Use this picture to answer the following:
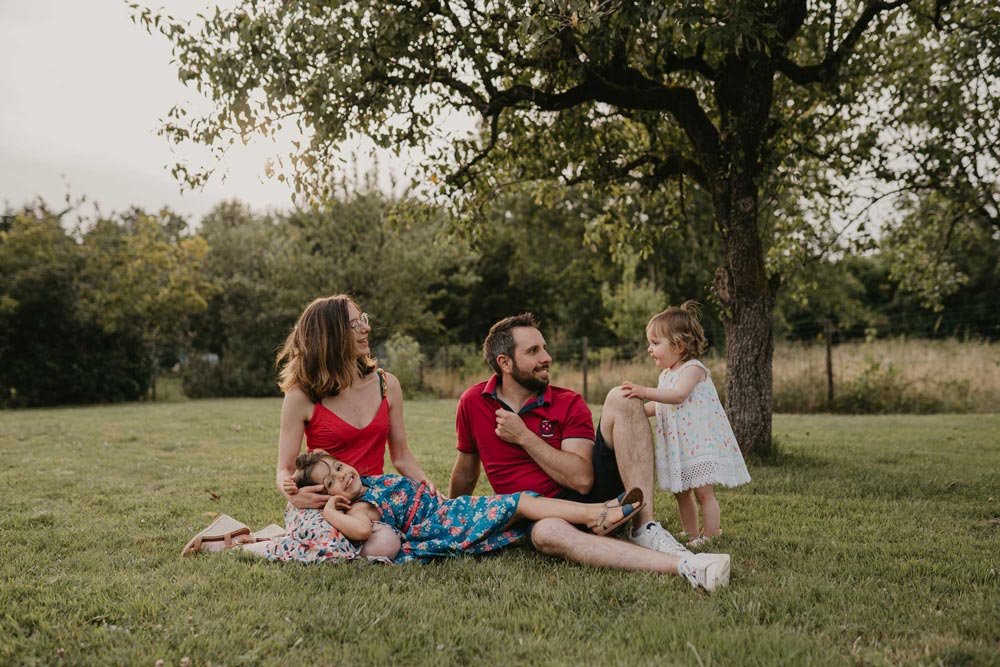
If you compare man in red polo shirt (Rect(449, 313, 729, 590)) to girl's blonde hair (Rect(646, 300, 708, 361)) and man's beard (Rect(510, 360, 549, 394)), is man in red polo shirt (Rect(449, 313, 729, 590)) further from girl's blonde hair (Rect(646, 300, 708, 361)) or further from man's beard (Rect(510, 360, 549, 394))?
girl's blonde hair (Rect(646, 300, 708, 361))

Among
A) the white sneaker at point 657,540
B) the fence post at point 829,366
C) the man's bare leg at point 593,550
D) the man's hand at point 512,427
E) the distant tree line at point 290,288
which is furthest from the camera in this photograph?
the distant tree line at point 290,288

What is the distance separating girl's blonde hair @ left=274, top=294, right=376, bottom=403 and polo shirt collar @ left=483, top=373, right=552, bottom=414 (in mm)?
845

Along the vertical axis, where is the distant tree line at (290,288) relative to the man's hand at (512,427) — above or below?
above

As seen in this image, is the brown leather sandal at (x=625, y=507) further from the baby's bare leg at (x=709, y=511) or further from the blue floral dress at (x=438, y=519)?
the baby's bare leg at (x=709, y=511)

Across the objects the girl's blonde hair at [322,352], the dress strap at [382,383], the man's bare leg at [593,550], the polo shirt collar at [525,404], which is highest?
the girl's blonde hair at [322,352]

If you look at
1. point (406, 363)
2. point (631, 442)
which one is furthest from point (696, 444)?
point (406, 363)

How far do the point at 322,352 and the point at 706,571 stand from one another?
242cm

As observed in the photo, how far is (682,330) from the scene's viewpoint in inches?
187

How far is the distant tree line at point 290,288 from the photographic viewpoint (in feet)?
64.6

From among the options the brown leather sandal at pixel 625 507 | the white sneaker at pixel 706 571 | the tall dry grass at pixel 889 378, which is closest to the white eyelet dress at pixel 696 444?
the brown leather sandal at pixel 625 507

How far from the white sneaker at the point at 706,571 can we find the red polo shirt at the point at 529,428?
1062 millimetres

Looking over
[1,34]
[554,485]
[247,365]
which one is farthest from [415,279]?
[554,485]

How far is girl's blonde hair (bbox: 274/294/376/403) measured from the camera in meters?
4.34

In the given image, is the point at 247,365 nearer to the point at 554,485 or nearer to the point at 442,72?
the point at 442,72
